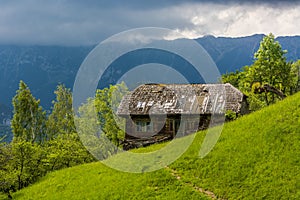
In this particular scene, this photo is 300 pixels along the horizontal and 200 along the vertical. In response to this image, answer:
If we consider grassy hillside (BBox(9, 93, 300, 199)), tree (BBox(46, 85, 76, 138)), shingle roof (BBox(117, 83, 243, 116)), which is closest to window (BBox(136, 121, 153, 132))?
shingle roof (BBox(117, 83, 243, 116))

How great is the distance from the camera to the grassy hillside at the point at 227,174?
23.3 m

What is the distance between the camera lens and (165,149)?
3181 cm

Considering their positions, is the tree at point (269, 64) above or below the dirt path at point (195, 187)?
above

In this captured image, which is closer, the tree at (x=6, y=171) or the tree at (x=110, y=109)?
the tree at (x=6, y=171)

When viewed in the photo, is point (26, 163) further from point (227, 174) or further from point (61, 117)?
point (61, 117)

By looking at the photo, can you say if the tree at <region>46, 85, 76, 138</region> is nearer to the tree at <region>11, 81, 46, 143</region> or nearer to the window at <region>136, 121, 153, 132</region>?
the tree at <region>11, 81, 46, 143</region>

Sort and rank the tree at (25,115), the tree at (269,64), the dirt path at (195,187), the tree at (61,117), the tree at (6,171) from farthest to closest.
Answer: the tree at (61,117) → the tree at (25,115) → the tree at (269,64) → the tree at (6,171) → the dirt path at (195,187)

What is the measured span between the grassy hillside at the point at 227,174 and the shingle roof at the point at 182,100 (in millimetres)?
11632

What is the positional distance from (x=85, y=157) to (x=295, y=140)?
81.7 feet

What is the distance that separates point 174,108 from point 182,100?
1.71 m

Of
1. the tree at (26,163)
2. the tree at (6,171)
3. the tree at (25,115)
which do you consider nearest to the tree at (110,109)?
the tree at (25,115)

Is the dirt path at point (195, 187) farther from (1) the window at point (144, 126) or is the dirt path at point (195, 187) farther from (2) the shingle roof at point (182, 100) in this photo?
(1) the window at point (144, 126)

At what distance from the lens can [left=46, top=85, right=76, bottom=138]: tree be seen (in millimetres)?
78438

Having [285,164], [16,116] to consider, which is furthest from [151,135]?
[16,116]
